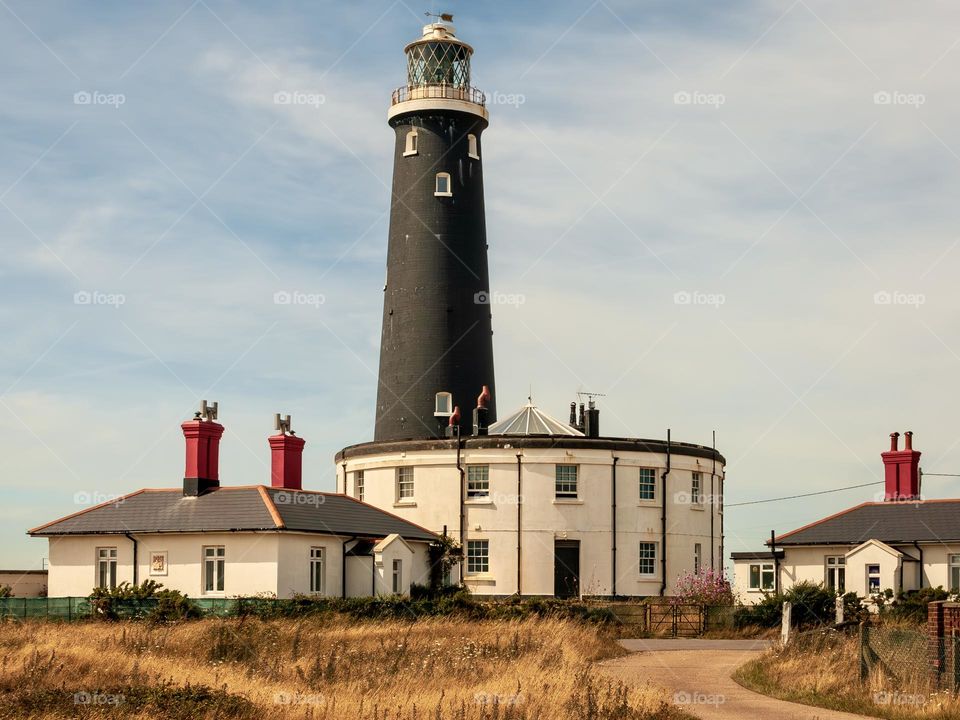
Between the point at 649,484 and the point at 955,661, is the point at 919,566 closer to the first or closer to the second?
the point at 649,484

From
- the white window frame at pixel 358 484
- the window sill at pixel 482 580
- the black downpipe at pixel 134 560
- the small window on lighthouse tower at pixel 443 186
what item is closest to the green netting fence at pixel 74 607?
the black downpipe at pixel 134 560

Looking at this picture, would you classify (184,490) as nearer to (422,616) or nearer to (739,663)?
(422,616)

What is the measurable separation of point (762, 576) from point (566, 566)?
280 inches

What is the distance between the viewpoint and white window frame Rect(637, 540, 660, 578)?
52625mm

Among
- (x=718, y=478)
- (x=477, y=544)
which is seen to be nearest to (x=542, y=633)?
(x=477, y=544)

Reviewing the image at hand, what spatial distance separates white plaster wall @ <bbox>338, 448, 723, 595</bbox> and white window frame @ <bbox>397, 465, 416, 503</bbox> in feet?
1.00

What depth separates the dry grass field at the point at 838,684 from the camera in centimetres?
2072

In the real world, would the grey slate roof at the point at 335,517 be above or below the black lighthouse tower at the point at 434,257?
below

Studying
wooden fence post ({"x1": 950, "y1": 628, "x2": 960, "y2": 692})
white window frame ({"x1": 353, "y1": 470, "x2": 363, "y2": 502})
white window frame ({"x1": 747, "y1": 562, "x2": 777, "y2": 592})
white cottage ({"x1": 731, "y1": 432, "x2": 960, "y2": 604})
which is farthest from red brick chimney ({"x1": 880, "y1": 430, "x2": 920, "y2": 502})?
wooden fence post ({"x1": 950, "y1": 628, "x2": 960, "y2": 692})

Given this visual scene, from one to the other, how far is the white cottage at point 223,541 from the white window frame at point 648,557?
11276mm

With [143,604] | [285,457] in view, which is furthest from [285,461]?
[143,604]

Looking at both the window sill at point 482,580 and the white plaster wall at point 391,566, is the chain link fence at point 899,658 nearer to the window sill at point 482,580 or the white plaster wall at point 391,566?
the white plaster wall at point 391,566

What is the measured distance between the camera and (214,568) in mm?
40719

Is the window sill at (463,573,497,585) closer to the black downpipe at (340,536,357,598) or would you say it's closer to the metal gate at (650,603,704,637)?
the metal gate at (650,603,704,637)
